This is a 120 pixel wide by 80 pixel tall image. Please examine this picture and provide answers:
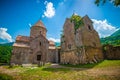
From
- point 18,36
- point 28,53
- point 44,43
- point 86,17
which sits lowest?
point 28,53

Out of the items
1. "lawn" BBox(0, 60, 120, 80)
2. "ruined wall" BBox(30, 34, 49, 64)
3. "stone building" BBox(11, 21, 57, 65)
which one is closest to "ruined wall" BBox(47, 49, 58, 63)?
"stone building" BBox(11, 21, 57, 65)

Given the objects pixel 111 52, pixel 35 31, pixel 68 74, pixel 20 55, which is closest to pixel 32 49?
pixel 20 55

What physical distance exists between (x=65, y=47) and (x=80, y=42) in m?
6.20

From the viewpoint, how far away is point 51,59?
111ft

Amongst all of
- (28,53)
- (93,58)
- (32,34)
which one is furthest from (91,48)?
(32,34)

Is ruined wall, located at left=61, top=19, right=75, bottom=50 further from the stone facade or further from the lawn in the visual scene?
the lawn

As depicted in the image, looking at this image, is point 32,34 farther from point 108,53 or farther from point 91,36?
point 108,53

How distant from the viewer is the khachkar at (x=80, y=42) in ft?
79.8

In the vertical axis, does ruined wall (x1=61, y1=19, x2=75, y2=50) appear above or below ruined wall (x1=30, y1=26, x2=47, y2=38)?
below

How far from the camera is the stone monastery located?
24.9m

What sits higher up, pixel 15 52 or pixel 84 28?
pixel 84 28

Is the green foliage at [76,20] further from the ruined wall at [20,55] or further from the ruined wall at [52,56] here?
the ruined wall at [20,55]

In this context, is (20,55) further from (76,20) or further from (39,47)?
(76,20)

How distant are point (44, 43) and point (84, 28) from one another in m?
15.0
